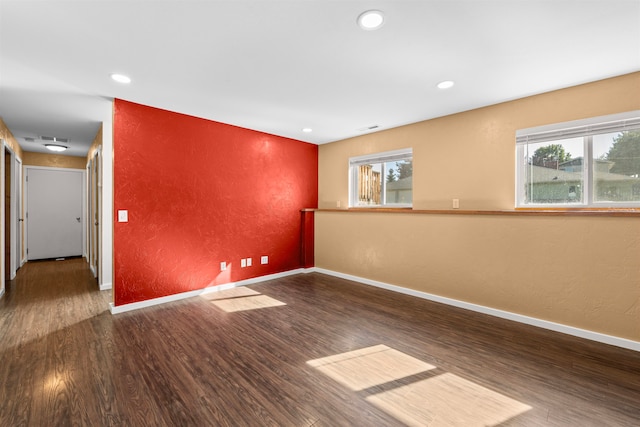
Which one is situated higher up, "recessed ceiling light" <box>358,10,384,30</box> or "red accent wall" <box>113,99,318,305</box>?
"recessed ceiling light" <box>358,10,384,30</box>

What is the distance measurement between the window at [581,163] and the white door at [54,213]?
8.52m

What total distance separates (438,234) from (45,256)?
8040 mm

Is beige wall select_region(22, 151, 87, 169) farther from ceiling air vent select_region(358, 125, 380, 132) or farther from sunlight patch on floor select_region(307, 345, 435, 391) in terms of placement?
sunlight patch on floor select_region(307, 345, 435, 391)

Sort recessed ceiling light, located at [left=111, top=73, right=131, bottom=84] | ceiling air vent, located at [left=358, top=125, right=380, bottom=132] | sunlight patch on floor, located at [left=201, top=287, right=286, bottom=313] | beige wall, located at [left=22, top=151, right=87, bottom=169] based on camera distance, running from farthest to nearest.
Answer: beige wall, located at [left=22, top=151, right=87, bottom=169]
ceiling air vent, located at [left=358, top=125, right=380, bottom=132]
sunlight patch on floor, located at [left=201, top=287, right=286, bottom=313]
recessed ceiling light, located at [left=111, top=73, right=131, bottom=84]

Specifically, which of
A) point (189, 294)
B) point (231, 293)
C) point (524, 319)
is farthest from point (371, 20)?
point (189, 294)

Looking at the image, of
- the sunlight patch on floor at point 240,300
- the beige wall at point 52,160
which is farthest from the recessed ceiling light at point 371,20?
the beige wall at point 52,160

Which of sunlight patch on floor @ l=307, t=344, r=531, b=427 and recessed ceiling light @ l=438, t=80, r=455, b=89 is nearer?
sunlight patch on floor @ l=307, t=344, r=531, b=427

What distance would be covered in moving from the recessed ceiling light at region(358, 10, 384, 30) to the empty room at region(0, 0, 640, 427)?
0.06ft

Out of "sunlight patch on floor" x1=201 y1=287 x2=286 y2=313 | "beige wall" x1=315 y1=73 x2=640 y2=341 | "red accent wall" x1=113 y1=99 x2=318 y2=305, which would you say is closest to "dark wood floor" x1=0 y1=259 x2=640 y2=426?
"sunlight patch on floor" x1=201 y1=287 x2=286 y2=313

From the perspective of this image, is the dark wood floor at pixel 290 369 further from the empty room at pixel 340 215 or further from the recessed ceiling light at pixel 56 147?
the recessed ceiling light at pixel 56 147

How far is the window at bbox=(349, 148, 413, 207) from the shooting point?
4363mm

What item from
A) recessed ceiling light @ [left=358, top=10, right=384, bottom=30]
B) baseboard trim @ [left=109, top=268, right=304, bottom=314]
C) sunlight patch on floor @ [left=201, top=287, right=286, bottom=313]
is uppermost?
recessed ceiling light @ [left=358, top=10, right=384, bottom=30]

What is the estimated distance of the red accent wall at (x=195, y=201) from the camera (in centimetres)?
334

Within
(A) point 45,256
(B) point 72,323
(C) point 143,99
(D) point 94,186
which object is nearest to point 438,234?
(C) point 143,99
